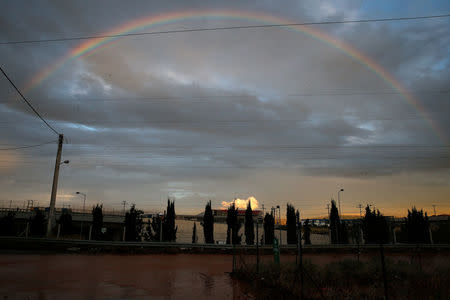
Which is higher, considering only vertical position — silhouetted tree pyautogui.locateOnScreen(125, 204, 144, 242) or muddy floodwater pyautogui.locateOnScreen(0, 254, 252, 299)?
silhouetted tree pyautogui.locateOnScreen(125, 204, 144, 242)

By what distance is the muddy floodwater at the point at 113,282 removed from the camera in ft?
32.9

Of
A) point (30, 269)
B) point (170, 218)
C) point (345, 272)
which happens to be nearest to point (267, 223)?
point (170, 218)

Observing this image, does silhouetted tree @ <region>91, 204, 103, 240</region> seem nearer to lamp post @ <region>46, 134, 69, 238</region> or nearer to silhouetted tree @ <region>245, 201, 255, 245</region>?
lamp post @ <region>46, 134, 69, 238</region>

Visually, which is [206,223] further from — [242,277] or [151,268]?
[242,277]

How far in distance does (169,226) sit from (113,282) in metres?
18.8

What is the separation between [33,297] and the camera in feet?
30.6

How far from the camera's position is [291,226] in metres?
33.8

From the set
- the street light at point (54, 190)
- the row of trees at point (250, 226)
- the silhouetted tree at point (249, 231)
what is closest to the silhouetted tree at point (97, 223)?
the street light at point (54, 190)

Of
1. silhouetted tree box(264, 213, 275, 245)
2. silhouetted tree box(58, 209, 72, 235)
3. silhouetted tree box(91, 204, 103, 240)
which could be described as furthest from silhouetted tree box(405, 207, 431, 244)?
silhouetted tree box(58, 209, 72, 235)

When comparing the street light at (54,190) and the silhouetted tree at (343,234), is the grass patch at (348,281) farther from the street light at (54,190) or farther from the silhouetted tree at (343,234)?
the silhouetted tree at (343,234)

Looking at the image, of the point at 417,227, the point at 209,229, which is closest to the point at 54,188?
the point at 209,229

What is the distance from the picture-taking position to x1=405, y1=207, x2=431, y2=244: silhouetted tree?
108 ft

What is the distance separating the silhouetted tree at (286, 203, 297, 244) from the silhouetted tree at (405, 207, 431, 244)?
41.3 feet

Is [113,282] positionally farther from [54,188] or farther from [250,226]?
[250,226]
